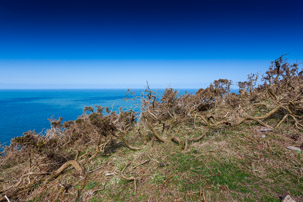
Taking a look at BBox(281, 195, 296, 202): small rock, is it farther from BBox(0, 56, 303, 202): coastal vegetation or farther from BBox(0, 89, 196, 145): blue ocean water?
BBox(0, 89, 196, 145): blue ocean water

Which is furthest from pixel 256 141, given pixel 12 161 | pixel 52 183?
pixel 12 161

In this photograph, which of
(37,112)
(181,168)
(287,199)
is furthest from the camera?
(37,112)

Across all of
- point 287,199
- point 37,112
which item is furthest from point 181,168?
point 37,112

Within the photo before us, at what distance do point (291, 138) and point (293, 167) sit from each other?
63.2 inches

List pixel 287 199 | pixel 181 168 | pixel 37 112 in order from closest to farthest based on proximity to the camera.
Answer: pixel 287 199
pixel 181 168
pixel 37 112

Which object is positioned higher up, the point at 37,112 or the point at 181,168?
the point at 181,168

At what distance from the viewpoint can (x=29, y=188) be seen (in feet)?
12.0

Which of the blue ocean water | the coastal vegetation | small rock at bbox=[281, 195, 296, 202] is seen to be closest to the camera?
small rock at bbox=[281, 195, 296, 202]

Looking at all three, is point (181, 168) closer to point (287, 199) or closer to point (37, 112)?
point (287, 199)

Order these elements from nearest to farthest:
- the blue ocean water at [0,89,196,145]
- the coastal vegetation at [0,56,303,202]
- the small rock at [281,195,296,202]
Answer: the small rock at [281,195,296,202] < the coastal vegetation at [0,56,303,202] < the blue ocean water at [0,89,196,145]

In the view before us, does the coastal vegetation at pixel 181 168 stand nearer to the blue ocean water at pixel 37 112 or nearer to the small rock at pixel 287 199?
the small rock at pixel 287 199

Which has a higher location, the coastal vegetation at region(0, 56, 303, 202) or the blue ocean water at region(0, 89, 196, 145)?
the coastal vegetation at region(0, 56, 303, 202)

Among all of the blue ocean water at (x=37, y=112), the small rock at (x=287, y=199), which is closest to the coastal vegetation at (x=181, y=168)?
the small rock at (x=287, y=199)

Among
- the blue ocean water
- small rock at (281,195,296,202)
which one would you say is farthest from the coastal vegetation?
the blue ocean water
